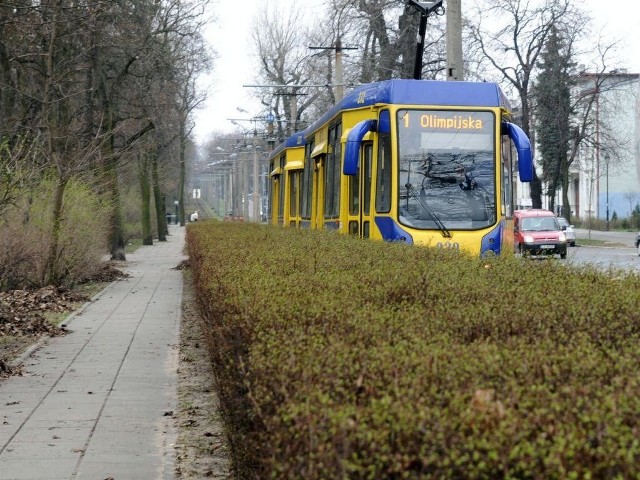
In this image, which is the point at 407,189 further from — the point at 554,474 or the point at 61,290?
the point at 554,474

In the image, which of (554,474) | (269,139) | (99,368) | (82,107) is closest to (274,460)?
(554,474)

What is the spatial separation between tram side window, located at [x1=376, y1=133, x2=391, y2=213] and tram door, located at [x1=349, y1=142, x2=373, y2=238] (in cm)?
37

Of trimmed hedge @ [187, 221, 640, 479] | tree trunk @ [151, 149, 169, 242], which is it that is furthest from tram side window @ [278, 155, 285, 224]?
trimmed hedge @ [187, 221, 640, 479]

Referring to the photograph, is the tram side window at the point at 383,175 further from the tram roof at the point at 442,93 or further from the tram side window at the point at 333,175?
the tram side window at the point at 333,175

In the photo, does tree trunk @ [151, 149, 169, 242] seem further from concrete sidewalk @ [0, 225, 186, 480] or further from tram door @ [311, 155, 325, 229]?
concrete sidewalk @ [0, 225, 186, 480]

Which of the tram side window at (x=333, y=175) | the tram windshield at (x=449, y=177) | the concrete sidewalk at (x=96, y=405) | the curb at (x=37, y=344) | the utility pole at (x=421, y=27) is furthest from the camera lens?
the utility pole at (x=421, y=27)

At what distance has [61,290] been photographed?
70.8ft

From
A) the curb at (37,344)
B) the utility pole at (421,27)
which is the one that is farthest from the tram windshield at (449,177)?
the utility pole at (421,27)

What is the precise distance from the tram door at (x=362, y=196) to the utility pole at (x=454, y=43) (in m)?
3.46

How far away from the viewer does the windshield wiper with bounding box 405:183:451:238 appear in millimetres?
15742

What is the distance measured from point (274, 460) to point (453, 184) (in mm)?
12403

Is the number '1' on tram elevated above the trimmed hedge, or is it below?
above

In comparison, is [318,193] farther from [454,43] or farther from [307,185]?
[454,43]

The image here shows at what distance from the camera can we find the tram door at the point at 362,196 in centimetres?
1698
